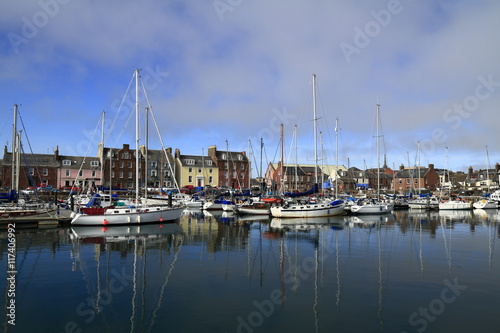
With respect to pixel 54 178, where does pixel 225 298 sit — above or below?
below

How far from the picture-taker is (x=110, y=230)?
102ft

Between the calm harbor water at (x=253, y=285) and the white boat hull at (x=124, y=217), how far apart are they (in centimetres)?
677

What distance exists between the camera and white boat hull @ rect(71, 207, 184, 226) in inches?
1287

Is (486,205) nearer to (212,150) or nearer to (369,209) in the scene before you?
(369,209)

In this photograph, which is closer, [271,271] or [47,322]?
[47,322]

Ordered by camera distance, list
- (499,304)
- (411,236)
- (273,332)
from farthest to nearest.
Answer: (411,236) → (499,304) → (273,332)

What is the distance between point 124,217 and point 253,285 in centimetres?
2252

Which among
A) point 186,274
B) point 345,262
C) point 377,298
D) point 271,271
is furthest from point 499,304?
point 186,274

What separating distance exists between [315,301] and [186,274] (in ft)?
20.4

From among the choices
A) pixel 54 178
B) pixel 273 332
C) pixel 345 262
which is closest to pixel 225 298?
pixel 273 332

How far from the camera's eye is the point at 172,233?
29.4 metres

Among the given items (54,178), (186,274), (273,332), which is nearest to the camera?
(273,332)

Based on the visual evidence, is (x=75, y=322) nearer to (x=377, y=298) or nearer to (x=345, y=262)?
(x=377, y=298)

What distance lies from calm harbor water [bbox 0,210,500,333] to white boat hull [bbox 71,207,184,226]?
6.77 m
